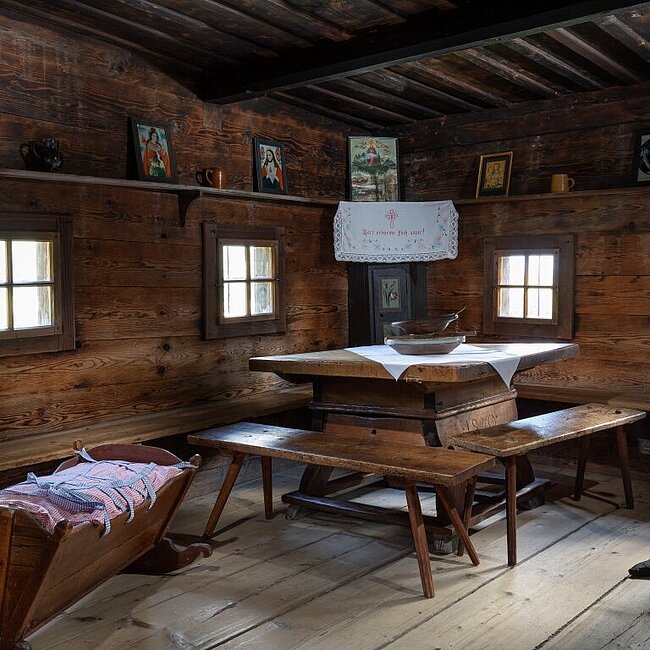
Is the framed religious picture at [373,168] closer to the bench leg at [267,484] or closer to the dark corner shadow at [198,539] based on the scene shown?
the bench leg at [267,484]

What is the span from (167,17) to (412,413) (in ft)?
7.83

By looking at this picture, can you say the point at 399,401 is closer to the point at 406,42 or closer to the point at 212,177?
the point at 406,42

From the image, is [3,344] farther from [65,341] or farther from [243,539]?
[243,539]

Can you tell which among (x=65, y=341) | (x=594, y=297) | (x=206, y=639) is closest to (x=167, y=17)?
(x=65, y=341)

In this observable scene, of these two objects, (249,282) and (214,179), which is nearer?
(214,179)

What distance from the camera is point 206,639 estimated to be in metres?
2.98

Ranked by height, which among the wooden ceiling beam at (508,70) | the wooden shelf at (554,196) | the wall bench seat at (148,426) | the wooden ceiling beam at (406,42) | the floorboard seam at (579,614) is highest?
the wooden ceiling beam at (508,70)

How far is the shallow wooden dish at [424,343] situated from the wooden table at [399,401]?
231 mm

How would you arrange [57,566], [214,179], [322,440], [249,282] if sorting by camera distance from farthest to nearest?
[249,282] < [214,179] < [322,440] < [57,566]

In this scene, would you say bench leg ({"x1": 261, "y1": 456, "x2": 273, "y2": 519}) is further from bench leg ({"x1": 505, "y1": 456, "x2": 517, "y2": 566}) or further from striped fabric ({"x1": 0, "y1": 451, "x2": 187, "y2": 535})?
bench leg ({"x1": 505, "y1": 456, "x2": 517, "y2": 566})

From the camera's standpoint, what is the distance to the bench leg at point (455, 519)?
11.8ft

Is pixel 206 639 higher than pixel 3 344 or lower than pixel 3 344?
lower

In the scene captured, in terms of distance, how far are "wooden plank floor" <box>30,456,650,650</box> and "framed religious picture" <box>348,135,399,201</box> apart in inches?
110

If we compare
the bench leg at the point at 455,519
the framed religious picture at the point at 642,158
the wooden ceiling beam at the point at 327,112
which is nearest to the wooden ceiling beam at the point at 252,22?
the wooden ceiling beam at the point at 327,112
